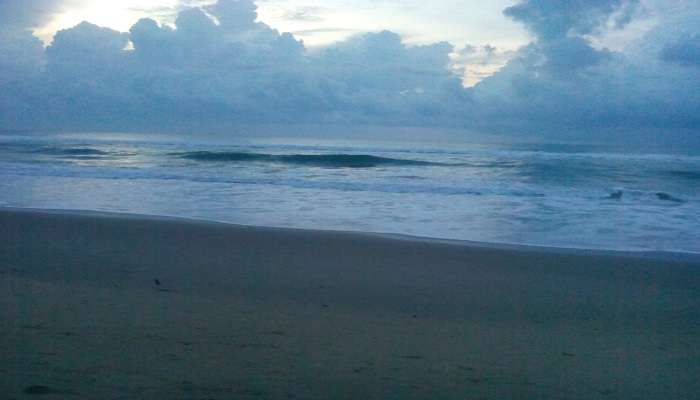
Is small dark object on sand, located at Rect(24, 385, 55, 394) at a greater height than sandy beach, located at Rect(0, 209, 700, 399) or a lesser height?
greater

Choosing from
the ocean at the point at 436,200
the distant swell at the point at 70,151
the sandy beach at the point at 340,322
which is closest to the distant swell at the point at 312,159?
the ocean at the point at 436,200

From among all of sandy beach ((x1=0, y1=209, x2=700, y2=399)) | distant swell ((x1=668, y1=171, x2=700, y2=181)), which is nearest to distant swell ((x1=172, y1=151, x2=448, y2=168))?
distant swell ((x1=668, y1=171, x2=700, y2=181))

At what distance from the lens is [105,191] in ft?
52.3

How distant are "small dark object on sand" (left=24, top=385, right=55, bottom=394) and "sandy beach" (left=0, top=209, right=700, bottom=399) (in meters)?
0.01

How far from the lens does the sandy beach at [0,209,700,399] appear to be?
12.3ft

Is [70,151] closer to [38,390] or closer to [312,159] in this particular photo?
[312,159]

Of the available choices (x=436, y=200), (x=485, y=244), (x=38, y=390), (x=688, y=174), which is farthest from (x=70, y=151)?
(x=38, y=390)

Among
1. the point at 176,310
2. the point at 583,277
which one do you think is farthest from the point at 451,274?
the point at 176,310

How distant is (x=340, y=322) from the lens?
16.4 feet

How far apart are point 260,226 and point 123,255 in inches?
124

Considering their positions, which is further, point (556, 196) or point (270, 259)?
point (556, 196)

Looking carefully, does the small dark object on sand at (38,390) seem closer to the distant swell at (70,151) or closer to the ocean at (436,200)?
the ocean at (436,200)

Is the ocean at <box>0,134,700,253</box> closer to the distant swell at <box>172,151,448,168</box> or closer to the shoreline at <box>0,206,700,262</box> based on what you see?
the shoreline at <box>0,206,700,262</box>

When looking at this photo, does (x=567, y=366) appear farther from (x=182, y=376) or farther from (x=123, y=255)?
(x=123, y=255)
